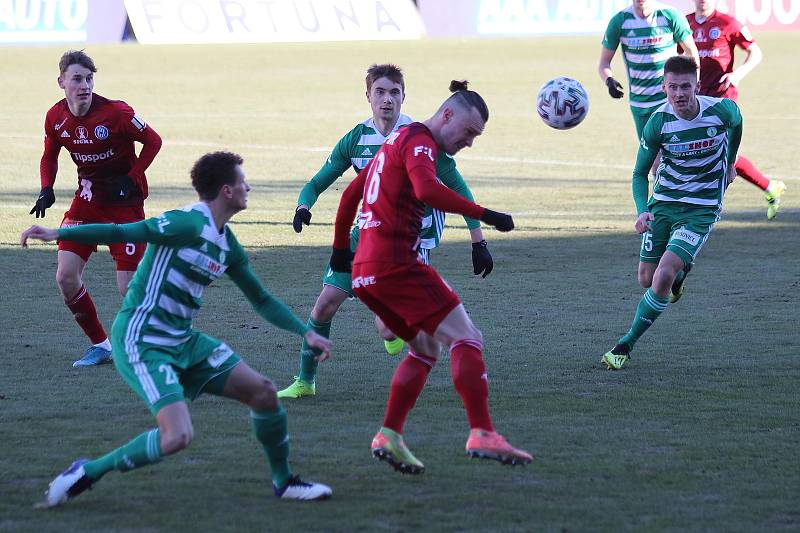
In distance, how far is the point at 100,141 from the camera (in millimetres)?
9438

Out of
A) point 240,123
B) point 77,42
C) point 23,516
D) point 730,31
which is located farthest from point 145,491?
point 77,42

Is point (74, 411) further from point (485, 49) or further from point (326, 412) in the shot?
point (485, 49)

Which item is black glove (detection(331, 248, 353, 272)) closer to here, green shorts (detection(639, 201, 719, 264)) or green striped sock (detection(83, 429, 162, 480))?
green striped sock (detection(83, 429, 162, 480))

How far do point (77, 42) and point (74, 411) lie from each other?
29671 mm

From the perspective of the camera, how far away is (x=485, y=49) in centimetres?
3725

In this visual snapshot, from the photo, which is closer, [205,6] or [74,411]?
[74,411]

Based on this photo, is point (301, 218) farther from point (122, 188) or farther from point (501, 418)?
point (122, 188)

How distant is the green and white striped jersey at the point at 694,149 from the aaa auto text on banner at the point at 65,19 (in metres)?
28.4

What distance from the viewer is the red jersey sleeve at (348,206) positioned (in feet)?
22.2

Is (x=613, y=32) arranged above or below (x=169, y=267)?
above

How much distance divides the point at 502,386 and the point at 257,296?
8.55ft

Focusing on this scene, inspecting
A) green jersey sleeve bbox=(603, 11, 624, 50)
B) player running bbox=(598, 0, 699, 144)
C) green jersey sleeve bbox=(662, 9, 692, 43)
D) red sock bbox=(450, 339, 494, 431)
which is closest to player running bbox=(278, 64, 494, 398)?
red sock bbox=(450, 339, 494, 431)

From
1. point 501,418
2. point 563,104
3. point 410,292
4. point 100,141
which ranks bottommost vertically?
point 501,418

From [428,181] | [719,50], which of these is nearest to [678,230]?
[428,181]
